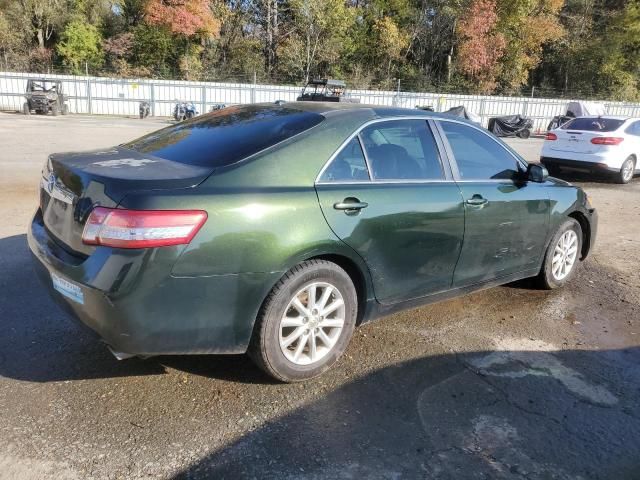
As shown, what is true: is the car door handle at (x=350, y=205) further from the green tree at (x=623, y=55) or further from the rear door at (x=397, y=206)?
the green tree at (x=623, y=55)

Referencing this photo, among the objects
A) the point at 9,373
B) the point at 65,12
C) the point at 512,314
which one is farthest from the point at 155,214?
the point at 65,12

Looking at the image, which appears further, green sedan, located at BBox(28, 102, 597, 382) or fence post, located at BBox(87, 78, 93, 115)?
fence post, located at BBox(87, 78, 93, 115)

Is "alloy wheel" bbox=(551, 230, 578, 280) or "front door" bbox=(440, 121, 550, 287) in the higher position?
"front door" bbox=(440, 121, 550, 287)

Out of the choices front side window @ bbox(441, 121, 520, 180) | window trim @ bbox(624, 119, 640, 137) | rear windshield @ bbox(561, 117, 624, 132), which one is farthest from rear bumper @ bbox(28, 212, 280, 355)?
window trim @ bbox(624, 119, 640, 137)

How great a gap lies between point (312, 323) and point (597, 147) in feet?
35.8

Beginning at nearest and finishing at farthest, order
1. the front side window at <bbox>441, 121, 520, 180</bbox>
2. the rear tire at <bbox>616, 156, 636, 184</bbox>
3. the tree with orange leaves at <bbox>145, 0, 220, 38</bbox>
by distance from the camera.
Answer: the front side window at <bbox>441, 121, 520, 180</bbox>
the rear tire at <bbox>616, 156, 636, 184</bbox>
the tree with orange leaves at <bbox>145, 0, 220, 38</bbox>

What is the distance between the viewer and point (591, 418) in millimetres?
3111

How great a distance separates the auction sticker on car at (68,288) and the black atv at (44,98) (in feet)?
99.5

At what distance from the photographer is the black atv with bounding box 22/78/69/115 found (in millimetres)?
29281

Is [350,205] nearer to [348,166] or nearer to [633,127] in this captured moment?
[348,166]

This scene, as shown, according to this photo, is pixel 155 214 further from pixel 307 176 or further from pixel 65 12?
pixel 65 12

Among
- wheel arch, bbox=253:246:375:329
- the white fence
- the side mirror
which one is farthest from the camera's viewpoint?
the white fence

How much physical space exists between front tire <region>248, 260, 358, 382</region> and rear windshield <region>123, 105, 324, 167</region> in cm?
76

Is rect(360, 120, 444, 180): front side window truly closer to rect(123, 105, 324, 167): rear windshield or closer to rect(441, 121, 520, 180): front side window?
rect(441, 121, 520, 180): front side window
